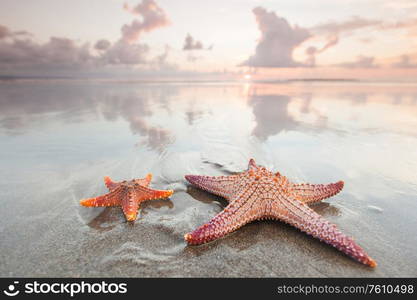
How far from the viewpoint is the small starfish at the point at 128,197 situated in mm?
3006

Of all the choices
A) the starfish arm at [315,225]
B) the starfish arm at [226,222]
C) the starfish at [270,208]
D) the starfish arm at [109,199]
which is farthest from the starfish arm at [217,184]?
the starfish arm at [109,199]

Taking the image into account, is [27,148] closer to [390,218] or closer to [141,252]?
[141,252]

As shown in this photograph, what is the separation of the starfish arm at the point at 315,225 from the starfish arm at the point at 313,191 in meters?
0.34

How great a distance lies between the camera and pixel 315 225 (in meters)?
2.54

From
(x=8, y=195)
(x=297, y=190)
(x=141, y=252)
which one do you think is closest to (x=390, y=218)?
(x=297, y=190)

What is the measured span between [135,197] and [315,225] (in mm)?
2029

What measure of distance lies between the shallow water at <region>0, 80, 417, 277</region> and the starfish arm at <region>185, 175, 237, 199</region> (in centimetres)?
15

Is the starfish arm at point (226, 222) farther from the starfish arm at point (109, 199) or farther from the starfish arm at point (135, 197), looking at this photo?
the starfish arm at point (109, 199)

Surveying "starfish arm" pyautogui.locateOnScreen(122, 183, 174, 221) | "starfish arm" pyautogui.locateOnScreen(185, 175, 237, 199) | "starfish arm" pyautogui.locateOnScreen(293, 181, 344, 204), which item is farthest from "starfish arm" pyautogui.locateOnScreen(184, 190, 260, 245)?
"starfish arm" pyautogui.locateOnScreen(122, 183, 174, 221)

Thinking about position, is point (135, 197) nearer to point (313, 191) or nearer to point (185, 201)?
point (185, 201)

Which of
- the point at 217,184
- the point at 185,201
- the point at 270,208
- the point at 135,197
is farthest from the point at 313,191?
the point at 135,197

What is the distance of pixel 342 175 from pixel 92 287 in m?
4.01

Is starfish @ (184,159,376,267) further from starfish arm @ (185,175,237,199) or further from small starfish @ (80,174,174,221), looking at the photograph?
small starfish @ (80,174,174,221)

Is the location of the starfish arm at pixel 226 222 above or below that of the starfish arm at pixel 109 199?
above
